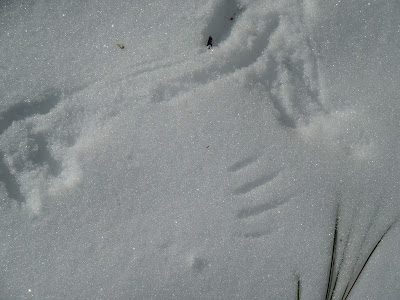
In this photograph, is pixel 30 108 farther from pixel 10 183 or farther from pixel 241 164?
pixel 241 164

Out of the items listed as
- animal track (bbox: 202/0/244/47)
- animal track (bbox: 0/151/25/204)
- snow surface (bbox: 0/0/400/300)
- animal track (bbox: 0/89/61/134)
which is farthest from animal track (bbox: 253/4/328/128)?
animal track (bbox: 0/151/25/204)

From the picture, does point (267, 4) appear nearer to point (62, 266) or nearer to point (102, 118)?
point (102, 118)

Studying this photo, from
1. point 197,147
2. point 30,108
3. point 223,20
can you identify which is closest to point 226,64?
point 223,20

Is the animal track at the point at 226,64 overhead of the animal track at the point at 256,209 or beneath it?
overhead

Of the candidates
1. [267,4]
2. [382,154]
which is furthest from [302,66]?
[382,154]

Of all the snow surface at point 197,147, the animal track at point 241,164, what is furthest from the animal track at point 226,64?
the animal track at point 241,164

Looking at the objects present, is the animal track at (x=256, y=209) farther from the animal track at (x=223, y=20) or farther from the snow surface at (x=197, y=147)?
the animal track at (x=223, y=20)

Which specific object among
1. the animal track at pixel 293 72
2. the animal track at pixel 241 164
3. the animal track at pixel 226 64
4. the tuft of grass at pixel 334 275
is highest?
the animal track at pixel 226 64

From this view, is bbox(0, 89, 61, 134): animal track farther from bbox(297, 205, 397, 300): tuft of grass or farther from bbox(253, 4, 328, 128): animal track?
bbox(297, 205, 397, 300): tuft of grass
